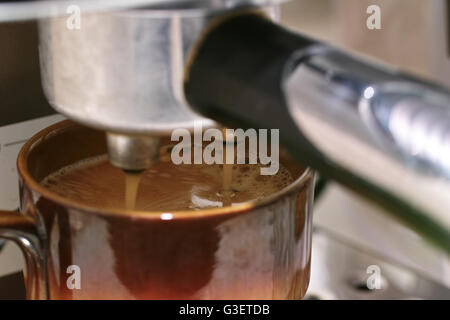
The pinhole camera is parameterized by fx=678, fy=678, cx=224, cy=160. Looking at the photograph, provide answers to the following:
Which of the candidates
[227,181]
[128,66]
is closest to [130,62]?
[128,66]

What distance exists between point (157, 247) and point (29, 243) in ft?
0.18

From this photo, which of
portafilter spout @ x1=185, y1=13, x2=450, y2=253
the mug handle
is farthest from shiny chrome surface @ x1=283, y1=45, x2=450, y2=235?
the mug handle

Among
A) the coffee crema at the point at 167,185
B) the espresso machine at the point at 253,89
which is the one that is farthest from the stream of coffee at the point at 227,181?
the espresso machine at the point at 253,89

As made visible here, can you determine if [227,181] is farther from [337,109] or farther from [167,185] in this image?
[337,109]

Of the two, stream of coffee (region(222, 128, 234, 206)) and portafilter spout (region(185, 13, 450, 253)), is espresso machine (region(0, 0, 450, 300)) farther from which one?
stream of coffee (region(222, 128, 234, 206))

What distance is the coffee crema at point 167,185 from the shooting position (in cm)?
31

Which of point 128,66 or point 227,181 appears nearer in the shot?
point 128,66

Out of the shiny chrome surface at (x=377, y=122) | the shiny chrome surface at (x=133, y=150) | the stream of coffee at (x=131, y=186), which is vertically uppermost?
the shiny chrome surface at (x=377, y=122)

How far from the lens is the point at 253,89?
195 mm

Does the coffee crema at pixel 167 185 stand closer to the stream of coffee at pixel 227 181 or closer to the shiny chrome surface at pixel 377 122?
the stream of coffee at pixel 227 181

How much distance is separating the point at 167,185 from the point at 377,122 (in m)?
0.17

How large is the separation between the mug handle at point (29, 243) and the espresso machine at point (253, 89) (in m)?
0.05

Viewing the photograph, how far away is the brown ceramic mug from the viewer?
0.79ft
